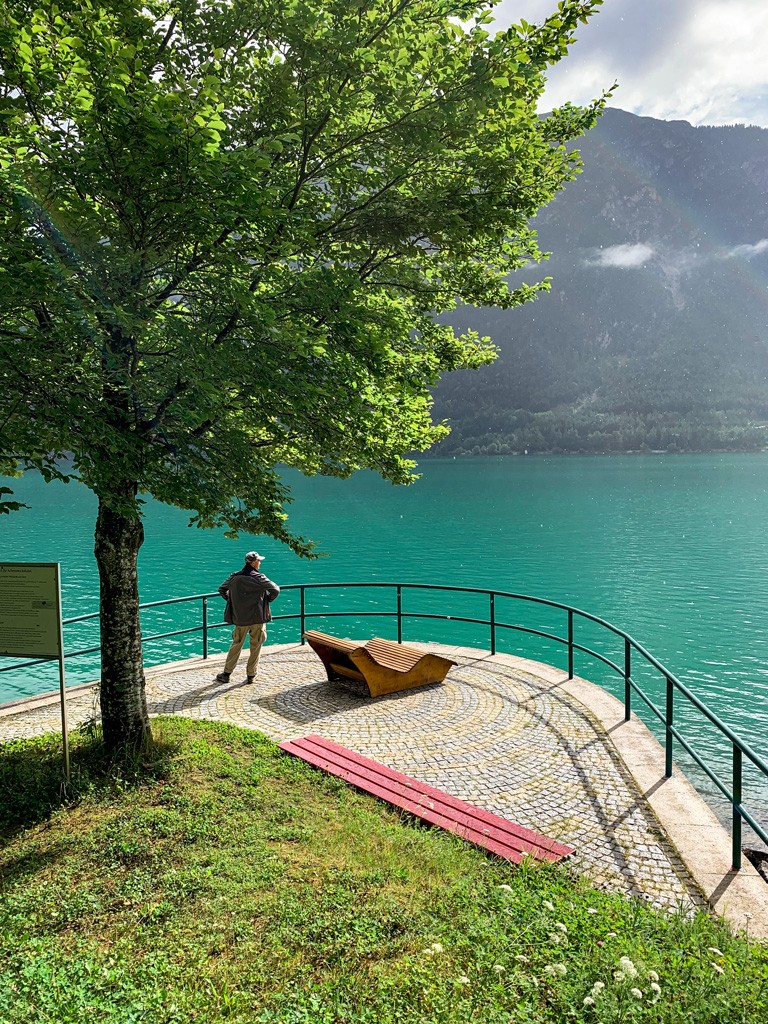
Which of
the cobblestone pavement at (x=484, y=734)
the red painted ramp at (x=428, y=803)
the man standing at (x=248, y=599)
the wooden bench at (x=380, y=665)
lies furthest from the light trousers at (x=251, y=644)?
the red painted ramp at (x=428, y=803)

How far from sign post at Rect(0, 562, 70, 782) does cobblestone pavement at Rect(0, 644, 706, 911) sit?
7.32ft

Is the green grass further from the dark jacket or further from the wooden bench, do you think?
the dark jacket

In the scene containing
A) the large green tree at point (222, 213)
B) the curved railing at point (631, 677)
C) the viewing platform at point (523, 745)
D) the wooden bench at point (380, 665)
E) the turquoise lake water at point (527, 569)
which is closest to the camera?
the large green tree at point (222, 213)

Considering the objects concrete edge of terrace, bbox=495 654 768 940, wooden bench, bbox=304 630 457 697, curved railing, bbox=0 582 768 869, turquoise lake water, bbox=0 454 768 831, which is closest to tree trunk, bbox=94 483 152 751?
curved railing, bbox=0 582 768 869

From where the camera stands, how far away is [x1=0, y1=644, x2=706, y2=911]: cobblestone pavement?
19.9 ft

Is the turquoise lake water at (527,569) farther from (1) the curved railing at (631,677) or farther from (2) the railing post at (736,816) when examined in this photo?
(2) the railing post at (736,816)

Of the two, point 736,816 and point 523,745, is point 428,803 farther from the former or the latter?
point 736,816

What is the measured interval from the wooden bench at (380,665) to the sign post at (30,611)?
4.61 m

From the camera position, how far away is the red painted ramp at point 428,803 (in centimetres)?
568

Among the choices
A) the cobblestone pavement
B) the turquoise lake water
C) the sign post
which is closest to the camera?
the cobblestone pavement

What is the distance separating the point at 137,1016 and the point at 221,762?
383 cm

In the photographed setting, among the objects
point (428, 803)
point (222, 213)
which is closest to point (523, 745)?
point (428, 803)

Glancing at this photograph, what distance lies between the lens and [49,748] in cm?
761

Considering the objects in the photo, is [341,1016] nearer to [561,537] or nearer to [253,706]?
[253,706]
